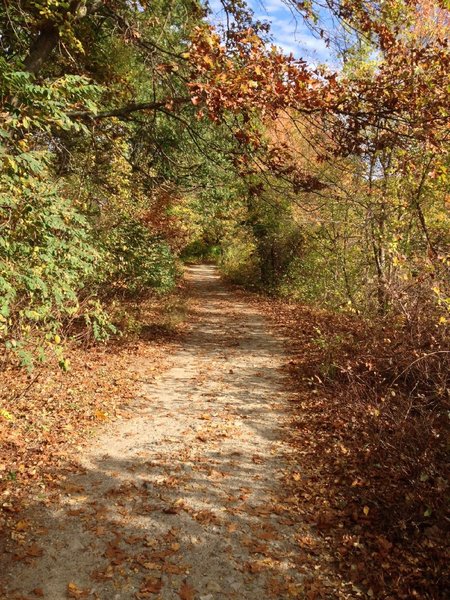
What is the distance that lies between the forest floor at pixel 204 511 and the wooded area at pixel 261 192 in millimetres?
92

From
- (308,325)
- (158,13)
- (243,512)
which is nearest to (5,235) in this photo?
(243,512)

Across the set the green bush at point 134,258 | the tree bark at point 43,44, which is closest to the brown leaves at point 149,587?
the tree bark at point 43,44

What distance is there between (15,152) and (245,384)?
5.41 metres

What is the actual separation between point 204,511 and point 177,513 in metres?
0.27

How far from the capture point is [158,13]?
7719 mm

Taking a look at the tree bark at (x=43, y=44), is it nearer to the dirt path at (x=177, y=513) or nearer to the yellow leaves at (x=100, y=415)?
the yellow leaves at (x=100, y=415)

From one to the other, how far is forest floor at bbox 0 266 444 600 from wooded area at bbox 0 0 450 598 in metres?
0.09

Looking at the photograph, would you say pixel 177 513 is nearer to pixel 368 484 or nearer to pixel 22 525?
pixel 22 525

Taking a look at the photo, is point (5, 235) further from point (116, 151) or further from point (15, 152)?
point (116, 151)

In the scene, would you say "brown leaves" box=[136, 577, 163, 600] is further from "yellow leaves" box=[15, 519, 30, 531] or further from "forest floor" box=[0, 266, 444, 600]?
"yellow leaves" box=[15, 519, 30, 531]

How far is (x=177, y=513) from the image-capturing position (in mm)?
4453

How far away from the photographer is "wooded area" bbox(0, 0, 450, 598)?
4465 mm

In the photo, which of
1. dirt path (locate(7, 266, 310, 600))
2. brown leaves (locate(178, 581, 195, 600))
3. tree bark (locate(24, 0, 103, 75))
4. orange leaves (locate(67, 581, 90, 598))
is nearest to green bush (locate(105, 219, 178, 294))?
dirt path (locate(7, 266, 310, 600))

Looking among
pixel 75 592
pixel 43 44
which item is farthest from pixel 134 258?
pixel 75 592
